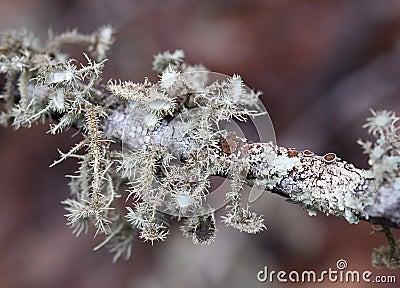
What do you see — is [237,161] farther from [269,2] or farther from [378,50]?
[269,2]

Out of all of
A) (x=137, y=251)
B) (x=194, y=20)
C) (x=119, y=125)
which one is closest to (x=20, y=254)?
(x=137, y=251)
